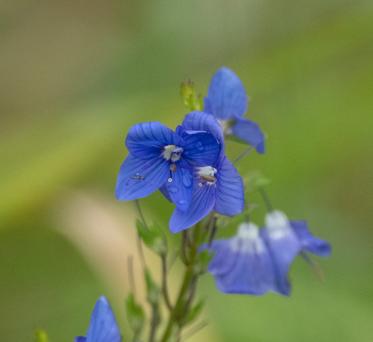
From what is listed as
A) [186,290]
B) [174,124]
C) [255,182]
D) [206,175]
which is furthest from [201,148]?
[174,124]

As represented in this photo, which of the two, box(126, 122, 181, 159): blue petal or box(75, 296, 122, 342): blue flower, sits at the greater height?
box(126, 122, 181, 159): blue petal

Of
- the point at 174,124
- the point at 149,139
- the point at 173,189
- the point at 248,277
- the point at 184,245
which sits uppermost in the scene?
the point at 174,124

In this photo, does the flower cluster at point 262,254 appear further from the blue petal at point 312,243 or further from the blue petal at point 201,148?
the blue petal at point 201,148

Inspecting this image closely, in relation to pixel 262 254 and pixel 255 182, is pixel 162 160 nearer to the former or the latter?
pixel 255 182

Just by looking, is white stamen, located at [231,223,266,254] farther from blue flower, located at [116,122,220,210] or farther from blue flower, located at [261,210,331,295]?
blue flower, located at [116,122,220,210]

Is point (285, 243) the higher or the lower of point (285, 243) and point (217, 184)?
the lower

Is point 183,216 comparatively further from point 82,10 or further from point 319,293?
→ point 82,10

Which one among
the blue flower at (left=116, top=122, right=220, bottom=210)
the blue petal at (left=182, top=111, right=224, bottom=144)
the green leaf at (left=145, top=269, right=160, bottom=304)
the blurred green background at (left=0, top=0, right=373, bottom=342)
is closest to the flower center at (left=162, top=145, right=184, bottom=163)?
the blue flower at (left=116, top=122, right=220, bottom=210)
